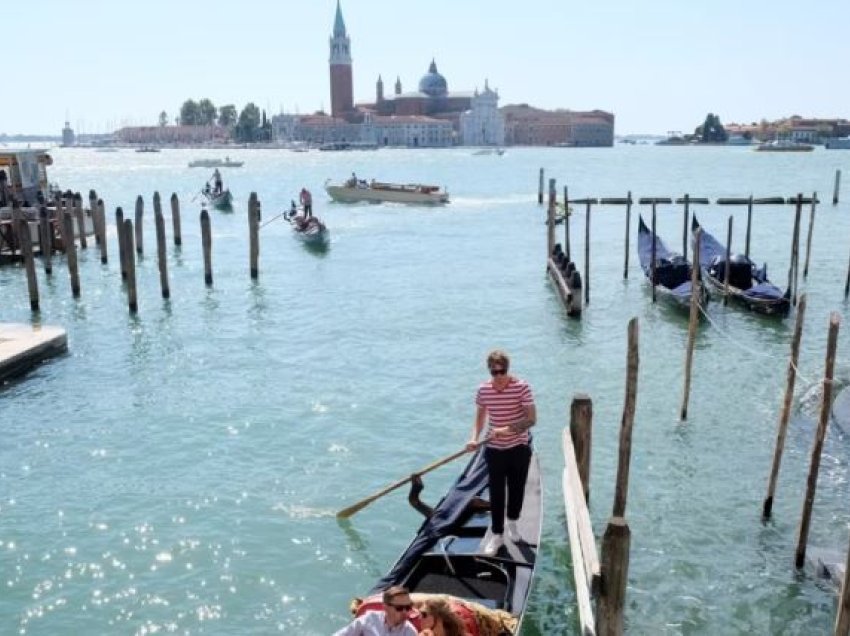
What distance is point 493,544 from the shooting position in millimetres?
6391

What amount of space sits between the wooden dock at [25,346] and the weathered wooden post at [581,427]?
8.77 m

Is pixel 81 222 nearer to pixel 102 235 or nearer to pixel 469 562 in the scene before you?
pixel 102 235

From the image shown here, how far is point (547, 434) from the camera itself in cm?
1052

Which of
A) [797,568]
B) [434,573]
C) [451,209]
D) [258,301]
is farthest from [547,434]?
[451,209]

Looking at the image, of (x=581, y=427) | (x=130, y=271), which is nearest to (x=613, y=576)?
(x=581, y=427)

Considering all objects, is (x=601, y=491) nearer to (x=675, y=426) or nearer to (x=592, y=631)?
(x=675, y=426)

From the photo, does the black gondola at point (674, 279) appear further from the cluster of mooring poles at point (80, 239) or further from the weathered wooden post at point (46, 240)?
the weathered wooden post at point (46, 240)

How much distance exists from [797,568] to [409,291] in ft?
47.5

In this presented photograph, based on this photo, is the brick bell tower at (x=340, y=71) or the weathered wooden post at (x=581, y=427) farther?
the brick bell tower at (x=340, y=71)

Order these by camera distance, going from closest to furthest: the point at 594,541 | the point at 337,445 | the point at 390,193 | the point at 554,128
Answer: the point at 594,541 → the point at 337,445 → the point at 390,193 → the point at 554,128

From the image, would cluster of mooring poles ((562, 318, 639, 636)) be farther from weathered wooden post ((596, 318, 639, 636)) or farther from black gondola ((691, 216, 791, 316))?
black gondola ((691, 216, 791, 316))

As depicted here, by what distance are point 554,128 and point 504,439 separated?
168 m

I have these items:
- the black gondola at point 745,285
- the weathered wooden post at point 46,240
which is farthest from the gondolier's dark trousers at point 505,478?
the weathered wooden post at point 46,240

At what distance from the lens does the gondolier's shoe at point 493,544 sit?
631 centimetres
